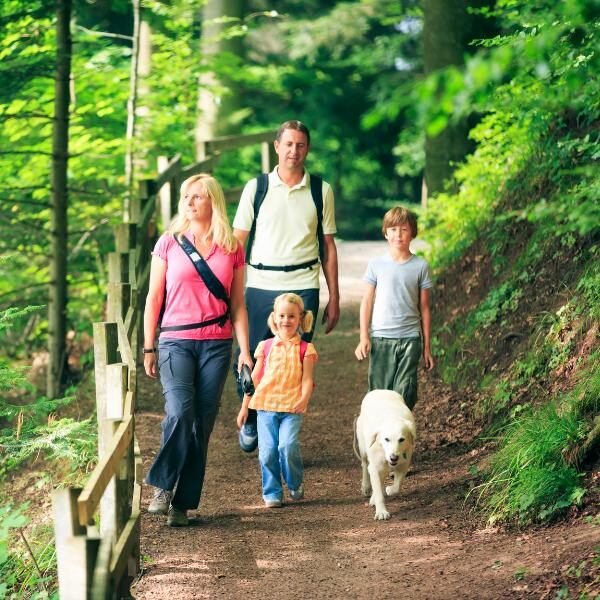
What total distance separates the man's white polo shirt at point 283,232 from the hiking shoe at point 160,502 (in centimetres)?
162

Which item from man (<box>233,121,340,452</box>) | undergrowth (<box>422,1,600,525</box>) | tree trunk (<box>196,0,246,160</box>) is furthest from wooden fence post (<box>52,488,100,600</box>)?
tree trunk (<box>196,0,246,160</box>)

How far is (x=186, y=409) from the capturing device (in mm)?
6875

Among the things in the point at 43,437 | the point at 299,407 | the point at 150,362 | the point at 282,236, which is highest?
the point at 282,236

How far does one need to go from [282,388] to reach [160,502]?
3.54 feet

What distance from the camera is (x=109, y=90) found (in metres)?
15.3

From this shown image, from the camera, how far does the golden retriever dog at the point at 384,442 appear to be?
6992mm

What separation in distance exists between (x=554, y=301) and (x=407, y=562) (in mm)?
3394

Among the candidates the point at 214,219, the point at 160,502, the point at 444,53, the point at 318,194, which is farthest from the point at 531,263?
the point at 444,53

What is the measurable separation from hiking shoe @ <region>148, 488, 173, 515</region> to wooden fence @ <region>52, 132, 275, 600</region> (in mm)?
361

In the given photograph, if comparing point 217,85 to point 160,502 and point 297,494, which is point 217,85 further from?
point 160,502

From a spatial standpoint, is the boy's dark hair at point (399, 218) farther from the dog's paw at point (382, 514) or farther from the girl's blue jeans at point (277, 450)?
the dog's paw at point (382, 514)

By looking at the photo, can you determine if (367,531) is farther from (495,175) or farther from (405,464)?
(495,175)

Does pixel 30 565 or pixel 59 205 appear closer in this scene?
pixel 30 565

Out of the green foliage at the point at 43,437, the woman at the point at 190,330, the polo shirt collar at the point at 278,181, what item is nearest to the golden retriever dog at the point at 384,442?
the woman at the point at 190,330
